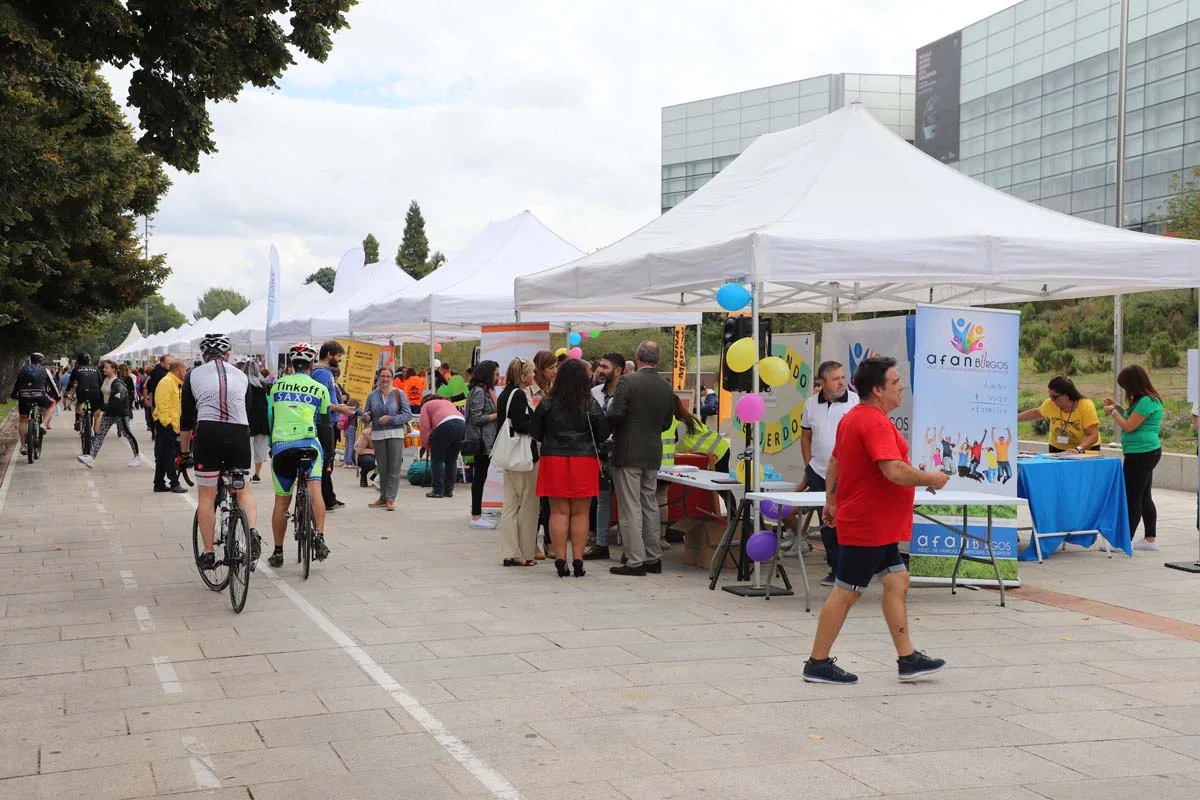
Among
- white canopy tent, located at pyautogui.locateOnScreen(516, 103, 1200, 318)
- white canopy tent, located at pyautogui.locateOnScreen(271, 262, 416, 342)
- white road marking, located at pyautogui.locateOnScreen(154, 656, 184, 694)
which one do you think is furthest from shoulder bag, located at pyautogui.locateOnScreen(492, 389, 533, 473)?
white canopy tent, located at pyautogui.locateOnScreen(271, 262, 416, 342)

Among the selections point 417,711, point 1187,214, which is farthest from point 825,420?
point 1187,214

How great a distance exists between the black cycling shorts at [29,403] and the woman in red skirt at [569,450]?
1466 cm

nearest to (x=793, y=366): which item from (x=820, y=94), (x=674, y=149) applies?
(x=820, y=94)

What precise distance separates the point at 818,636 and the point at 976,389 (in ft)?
12.9

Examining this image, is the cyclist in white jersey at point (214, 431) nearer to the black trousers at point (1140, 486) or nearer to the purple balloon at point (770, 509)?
the purple balloon at point (770, 509)

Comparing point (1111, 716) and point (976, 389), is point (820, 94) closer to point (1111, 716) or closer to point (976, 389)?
point (976, 389)

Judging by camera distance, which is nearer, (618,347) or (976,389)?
(976,389)

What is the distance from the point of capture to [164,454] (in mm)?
16672

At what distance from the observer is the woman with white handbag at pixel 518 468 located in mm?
10148

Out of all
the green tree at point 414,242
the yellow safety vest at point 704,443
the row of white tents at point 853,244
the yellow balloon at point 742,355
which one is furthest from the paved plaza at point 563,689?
the green tree at point 414,242

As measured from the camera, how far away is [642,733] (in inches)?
214

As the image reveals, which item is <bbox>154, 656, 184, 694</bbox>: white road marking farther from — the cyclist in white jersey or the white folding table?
the white folding table

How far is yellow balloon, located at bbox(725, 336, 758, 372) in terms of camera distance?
895 centimetres

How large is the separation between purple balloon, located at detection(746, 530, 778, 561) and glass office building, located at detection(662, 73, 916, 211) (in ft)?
198
